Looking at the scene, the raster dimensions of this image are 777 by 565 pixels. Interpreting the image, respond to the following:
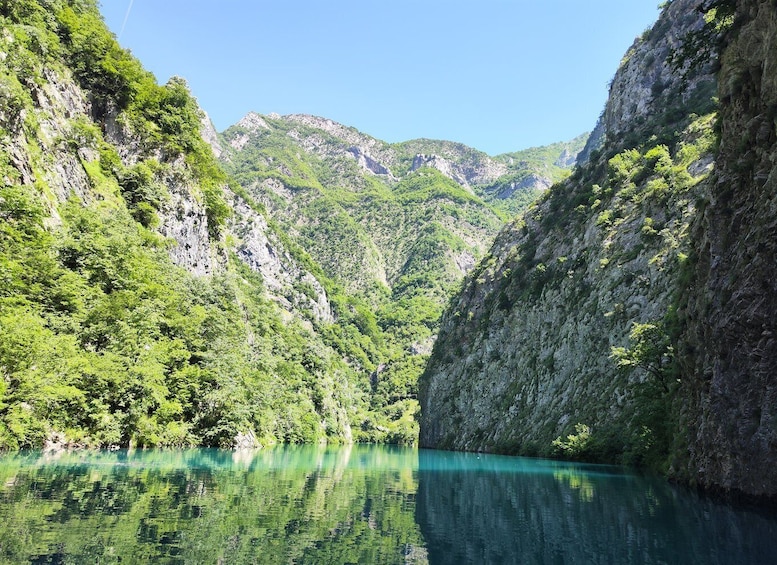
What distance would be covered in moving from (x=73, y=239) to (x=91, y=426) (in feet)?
45.1

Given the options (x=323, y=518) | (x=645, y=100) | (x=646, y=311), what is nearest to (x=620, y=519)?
(x=323, y=518)

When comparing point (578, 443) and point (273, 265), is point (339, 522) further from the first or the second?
point (273, 265)

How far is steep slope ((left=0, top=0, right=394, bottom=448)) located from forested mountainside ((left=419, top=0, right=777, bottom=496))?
95.4ft

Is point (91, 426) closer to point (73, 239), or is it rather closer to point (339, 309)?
point (73, 239)

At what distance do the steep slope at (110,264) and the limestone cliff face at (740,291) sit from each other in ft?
96.1

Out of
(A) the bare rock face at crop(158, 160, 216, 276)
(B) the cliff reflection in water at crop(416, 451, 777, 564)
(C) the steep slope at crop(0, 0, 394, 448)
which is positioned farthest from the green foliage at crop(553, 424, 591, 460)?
(A) the bare rock face at crop(158, 160, 216, 276)

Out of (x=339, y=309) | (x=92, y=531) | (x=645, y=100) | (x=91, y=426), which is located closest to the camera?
(x=92, y=531)

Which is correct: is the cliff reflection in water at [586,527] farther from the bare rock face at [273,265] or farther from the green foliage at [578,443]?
the bare rock face at [273,265]

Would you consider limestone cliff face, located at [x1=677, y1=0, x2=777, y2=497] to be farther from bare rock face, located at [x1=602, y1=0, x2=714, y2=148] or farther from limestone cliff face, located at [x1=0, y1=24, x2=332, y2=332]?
bare rock face, located at [x1=602, y1=0, x2=714, y2=148]

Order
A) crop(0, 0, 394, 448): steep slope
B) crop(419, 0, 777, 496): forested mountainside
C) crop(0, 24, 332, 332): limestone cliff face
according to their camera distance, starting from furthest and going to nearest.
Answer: crop(0, 24, 332, 332): limestone cliff face → crop(0, 0, 394, 448): steep slope → crop(419, 0, 777, 496): forested mountainside

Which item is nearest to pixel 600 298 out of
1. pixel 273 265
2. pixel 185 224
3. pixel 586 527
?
pixel 586 527

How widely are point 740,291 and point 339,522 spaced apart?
15705mm

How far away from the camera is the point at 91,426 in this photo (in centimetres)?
3186

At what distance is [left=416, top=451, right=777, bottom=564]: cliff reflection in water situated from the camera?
35.1 ft
